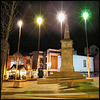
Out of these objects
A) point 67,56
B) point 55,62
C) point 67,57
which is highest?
point 67,56

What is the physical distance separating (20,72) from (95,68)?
21.7m

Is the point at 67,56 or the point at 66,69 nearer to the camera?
the point at 66,69

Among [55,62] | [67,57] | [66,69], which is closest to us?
[66,69]

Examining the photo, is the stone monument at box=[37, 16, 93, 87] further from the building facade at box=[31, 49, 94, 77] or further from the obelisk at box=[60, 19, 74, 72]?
the building facade at box=[31, 49, 94, 77]

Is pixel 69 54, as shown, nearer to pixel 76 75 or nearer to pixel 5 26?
pixel 76 75

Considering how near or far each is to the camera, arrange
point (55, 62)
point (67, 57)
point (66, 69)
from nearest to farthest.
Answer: point (66, 69) < point (67, 57) < point (55, 62)

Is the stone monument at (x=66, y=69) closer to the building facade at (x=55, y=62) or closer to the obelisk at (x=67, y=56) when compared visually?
the obelisk at (x=67, y=56)

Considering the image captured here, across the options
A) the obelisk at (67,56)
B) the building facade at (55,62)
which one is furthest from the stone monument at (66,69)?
the building facade at (55,62)

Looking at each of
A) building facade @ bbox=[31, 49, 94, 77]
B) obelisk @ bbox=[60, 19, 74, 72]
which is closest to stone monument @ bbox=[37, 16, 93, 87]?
obelisk @ bbox=[60, 19, 74, 72]

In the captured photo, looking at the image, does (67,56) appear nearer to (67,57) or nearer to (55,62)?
(67,57)

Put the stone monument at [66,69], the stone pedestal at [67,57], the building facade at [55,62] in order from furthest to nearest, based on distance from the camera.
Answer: the building facade at [55,62] < the stone pedestal at [67,57] < the stone monument at [66,69]

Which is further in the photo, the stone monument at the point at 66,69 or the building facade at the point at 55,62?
the building facade at the point at 55,62

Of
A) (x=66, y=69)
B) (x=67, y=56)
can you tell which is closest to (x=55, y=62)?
(x=67, y=56)

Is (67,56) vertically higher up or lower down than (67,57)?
higher up
